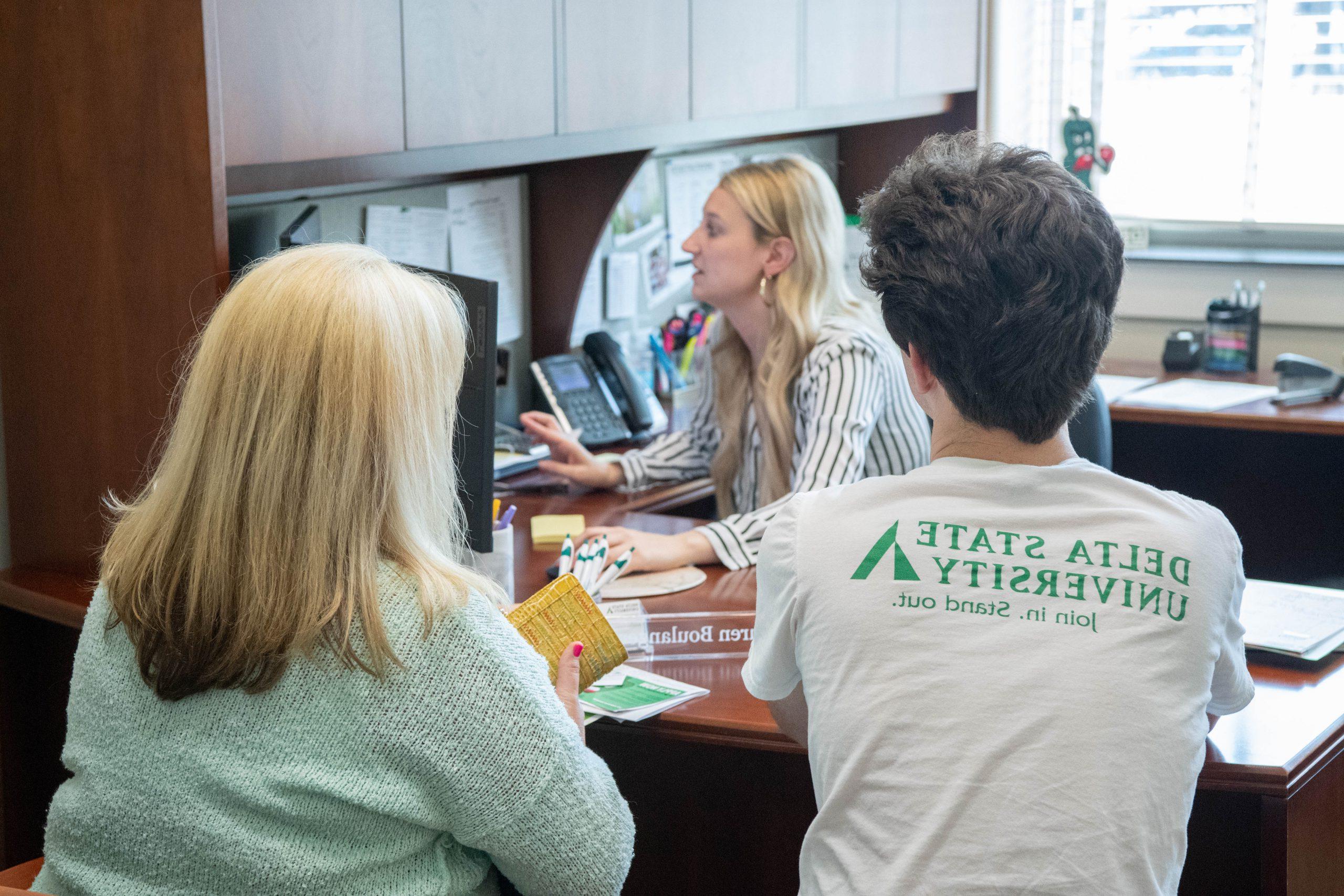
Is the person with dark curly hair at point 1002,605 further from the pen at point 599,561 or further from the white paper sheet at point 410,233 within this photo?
the white paper sheet at point 410,233

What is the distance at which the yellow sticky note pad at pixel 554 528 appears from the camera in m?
2.04

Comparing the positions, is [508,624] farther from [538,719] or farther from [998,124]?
[998,124]

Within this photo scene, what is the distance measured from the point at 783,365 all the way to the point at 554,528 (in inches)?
18.4

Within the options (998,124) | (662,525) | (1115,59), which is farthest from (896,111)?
(662,525)

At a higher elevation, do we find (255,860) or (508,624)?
(508,624)

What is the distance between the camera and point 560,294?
9.20ft

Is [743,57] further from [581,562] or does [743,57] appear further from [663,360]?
[581,562]

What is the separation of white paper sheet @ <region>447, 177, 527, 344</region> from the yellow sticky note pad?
2.11ft

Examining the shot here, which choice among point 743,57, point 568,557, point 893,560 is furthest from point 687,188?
point 893,560

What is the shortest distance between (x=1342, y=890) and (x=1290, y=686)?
0.88 ft

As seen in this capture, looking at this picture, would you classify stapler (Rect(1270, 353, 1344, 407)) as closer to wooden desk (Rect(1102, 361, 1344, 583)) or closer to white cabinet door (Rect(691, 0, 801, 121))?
wooden desk (Rect(1102, 361, 1344, 583))

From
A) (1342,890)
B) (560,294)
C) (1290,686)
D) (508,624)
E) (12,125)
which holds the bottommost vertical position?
(1342,890)

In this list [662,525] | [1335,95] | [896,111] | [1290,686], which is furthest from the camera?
[1335,95]

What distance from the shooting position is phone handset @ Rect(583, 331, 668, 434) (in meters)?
2.71
